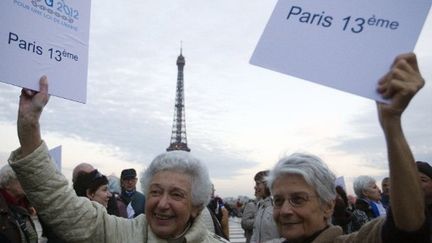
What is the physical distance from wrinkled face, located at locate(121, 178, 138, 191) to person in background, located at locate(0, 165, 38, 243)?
6.47 ft

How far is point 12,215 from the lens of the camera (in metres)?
3.08

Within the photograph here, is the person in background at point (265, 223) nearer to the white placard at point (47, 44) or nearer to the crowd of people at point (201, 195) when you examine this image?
the crowd of people at point (201, 195)

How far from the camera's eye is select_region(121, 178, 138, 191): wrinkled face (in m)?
5.68

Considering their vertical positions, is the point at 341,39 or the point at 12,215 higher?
the point at 341,39

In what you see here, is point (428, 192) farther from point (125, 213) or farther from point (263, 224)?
point (125, 213)

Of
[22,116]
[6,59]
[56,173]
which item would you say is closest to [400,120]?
[56,173]

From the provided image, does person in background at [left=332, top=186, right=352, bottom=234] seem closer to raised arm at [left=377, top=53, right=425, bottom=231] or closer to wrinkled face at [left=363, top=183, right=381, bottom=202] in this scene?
wrinkled face at [left=363, top=183, right=381, bottom=202]

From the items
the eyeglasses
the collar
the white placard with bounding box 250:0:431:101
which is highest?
the white placard with bounding box 250:0:431:101

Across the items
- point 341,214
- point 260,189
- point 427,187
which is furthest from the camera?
point 260,189

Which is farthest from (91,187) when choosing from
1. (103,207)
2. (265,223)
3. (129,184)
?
(129,184)

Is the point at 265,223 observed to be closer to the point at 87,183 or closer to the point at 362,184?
the point at 362,184

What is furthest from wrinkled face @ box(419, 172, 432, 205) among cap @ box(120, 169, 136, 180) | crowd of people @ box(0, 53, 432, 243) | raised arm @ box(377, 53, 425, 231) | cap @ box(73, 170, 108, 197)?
cap @ box(120, 169, 136, 180)

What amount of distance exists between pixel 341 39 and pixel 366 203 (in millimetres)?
3783

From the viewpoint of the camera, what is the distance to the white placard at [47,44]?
1.97m
